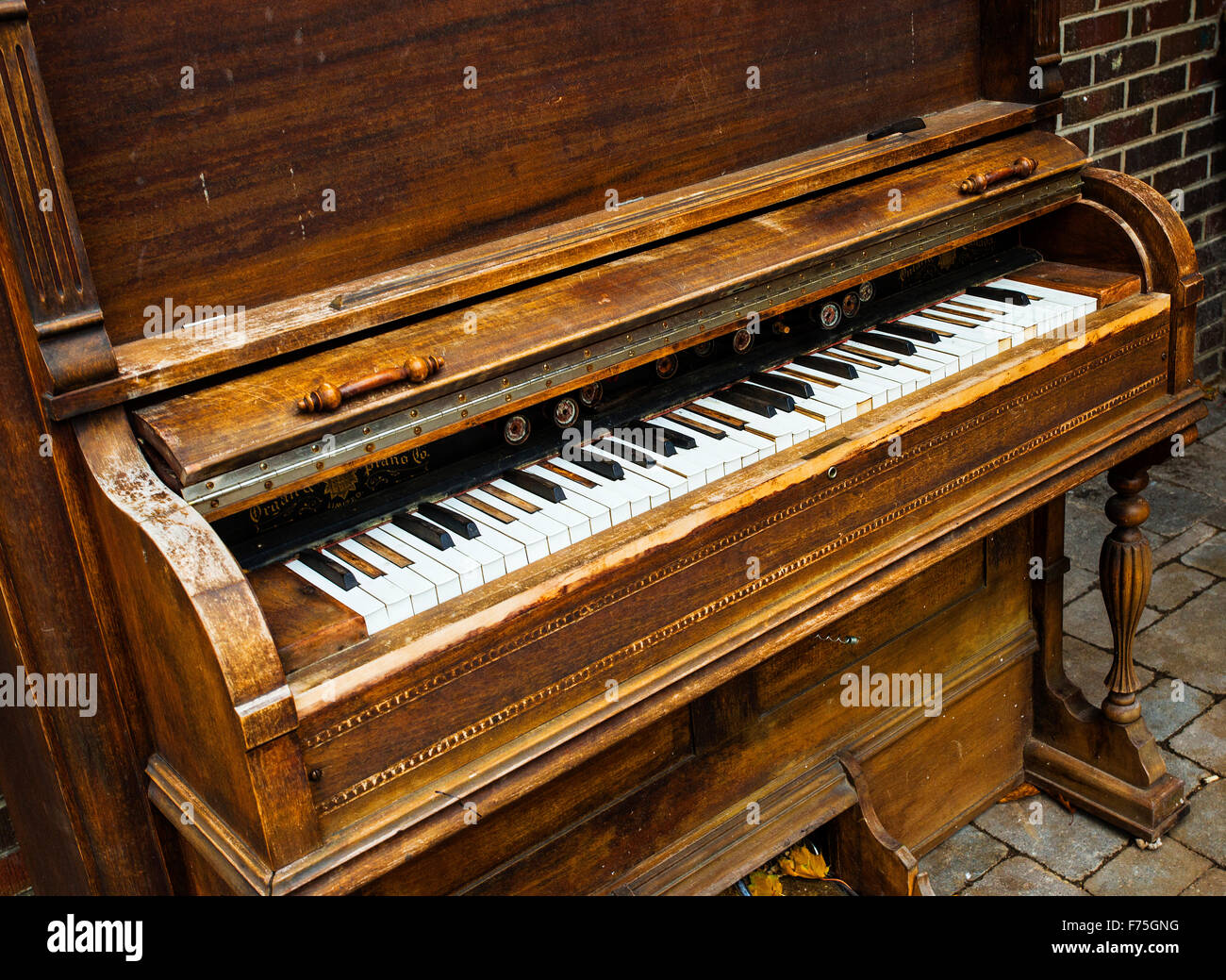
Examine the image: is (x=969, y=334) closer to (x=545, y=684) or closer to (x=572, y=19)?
(x=572, y=19)

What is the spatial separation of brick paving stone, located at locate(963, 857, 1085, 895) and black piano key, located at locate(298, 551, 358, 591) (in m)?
1.86

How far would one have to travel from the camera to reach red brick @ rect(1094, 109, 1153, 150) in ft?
14.3

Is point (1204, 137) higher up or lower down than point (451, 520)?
lower down

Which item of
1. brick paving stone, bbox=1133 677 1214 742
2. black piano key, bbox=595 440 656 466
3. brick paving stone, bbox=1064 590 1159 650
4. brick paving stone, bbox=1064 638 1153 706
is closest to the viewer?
black piano key, bbox=595 440 656 466

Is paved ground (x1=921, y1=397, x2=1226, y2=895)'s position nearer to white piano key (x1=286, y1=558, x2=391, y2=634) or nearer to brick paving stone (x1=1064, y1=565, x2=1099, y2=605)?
brick paving stone (x1=1064, y1=565, x2=1099, y2=605)

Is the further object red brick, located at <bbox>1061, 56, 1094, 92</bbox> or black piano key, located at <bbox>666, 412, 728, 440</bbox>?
red brick, located at <bbox>1061, 56, 1094, 92</bbox>

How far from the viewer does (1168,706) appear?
3568 millimetres

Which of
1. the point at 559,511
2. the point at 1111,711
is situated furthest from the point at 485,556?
the point at 1111,711

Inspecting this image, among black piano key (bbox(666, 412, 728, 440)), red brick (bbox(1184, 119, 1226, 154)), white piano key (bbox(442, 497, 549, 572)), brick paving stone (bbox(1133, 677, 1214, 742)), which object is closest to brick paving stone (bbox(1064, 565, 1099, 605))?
brick paving stone (bbox(1133, 677, 1214, 742))

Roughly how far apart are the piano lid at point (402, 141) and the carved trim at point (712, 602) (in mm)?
548

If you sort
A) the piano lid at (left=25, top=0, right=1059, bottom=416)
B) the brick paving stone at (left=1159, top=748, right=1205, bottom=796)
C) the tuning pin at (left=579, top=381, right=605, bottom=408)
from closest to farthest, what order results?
the piano lid at (left=25, top=0, right=1059, bottom=416)
the tuning pin at (left=579, top=381, right=605, bottom=408)
the brick paving stone at (left=1159, top=748, right=1205, bottom=796)

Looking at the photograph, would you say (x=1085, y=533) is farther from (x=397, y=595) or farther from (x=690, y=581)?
(x=397, y=595)

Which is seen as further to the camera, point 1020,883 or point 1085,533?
point 1085,533

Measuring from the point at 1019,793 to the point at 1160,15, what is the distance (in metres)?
2.80
